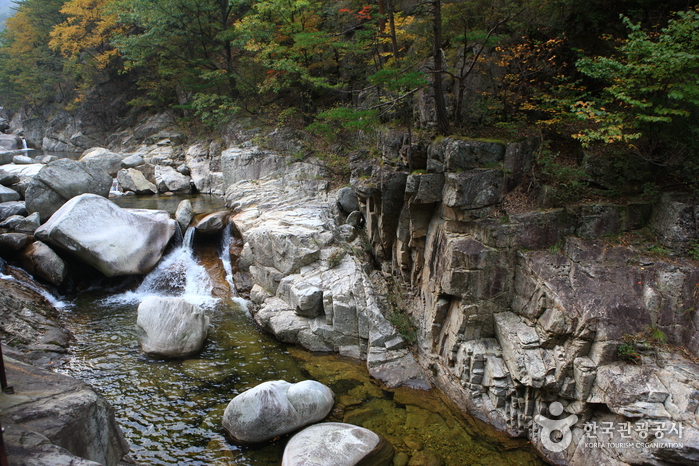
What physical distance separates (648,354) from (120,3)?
30254 mm

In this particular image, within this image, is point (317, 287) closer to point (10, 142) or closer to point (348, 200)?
point (348, 200)

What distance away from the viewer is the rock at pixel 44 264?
517 inches

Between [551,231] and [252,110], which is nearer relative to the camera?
[551,231]

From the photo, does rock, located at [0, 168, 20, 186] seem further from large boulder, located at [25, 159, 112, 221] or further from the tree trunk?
→ the tree trunk

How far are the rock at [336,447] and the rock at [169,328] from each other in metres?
4.50

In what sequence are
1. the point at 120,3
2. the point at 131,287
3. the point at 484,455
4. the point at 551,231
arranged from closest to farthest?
the point at 484,455 → the point at 551,231 → the point at 131,287 → the point at 120,3

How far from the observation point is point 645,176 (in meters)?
8.85

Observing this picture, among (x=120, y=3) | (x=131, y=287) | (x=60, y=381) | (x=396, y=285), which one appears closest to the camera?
(x=60, y=381)

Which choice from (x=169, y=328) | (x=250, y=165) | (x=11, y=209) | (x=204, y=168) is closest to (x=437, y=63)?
(x=169, y=328)

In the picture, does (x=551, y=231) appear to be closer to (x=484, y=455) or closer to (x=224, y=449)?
(x=484, y=455)

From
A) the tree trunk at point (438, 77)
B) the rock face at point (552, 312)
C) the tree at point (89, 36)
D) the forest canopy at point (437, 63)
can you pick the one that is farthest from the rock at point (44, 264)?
the tree at point (89, 36)

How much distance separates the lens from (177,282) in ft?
47.3

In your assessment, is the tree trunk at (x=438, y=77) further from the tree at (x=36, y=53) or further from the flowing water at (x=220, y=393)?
the tree at (x=36, y=53)

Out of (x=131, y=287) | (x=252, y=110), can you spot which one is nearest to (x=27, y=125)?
(x=252, y=110)
